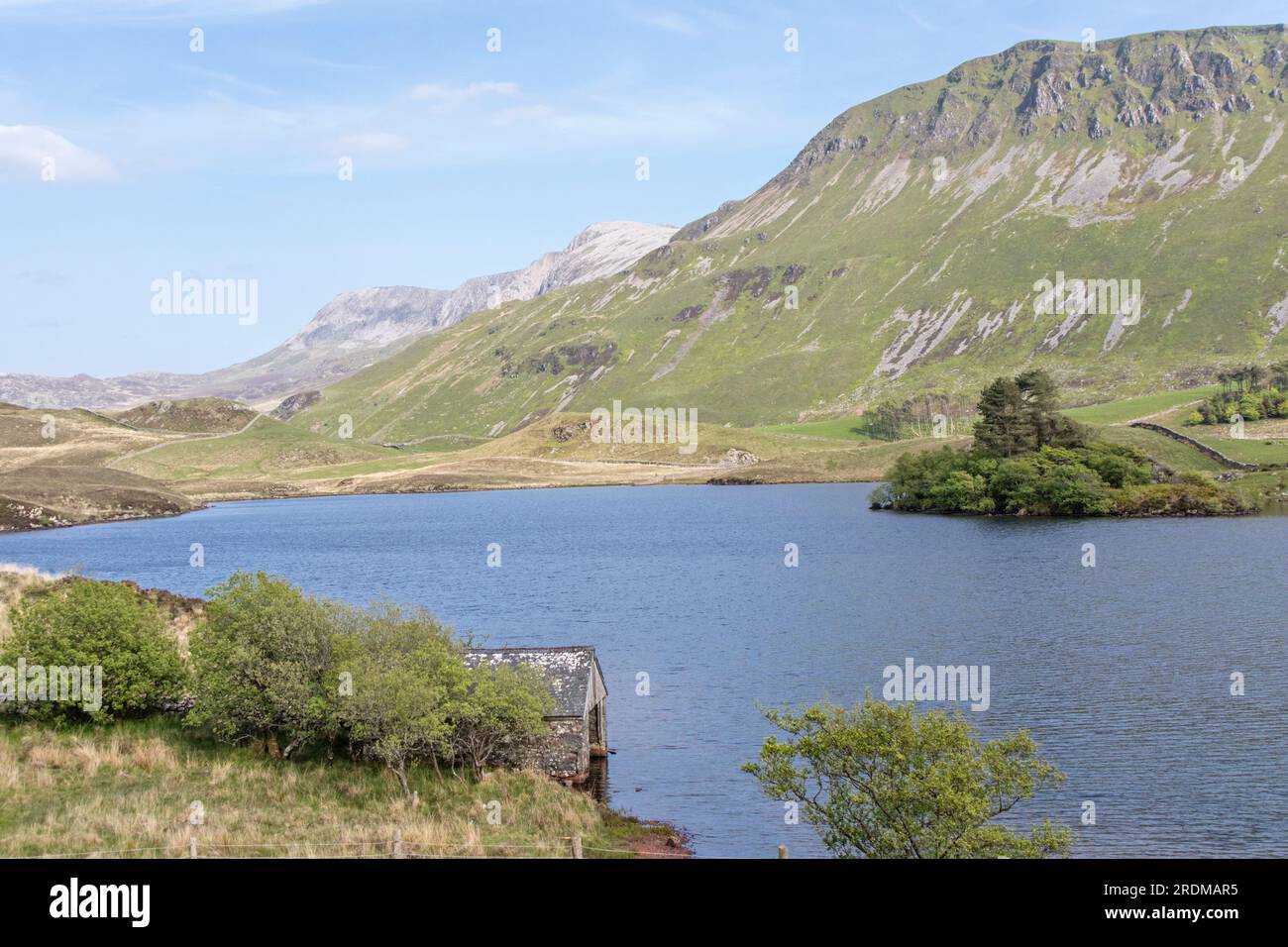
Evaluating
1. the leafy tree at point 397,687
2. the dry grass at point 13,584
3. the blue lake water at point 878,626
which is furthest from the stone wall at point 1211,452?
the dry grass at point 13,584

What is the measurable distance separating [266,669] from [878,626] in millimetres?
41080

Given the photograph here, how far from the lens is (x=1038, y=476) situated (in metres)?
146

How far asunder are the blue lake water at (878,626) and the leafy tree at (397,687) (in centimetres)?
322

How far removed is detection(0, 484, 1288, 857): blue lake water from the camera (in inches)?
1487

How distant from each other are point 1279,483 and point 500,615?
124 meters

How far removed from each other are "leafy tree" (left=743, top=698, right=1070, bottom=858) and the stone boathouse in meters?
10.1

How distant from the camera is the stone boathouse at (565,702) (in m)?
38.4

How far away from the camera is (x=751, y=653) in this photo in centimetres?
6112

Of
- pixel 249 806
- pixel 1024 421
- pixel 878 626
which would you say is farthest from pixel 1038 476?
pixel 249 806

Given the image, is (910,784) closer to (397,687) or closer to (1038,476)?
(397,687)
